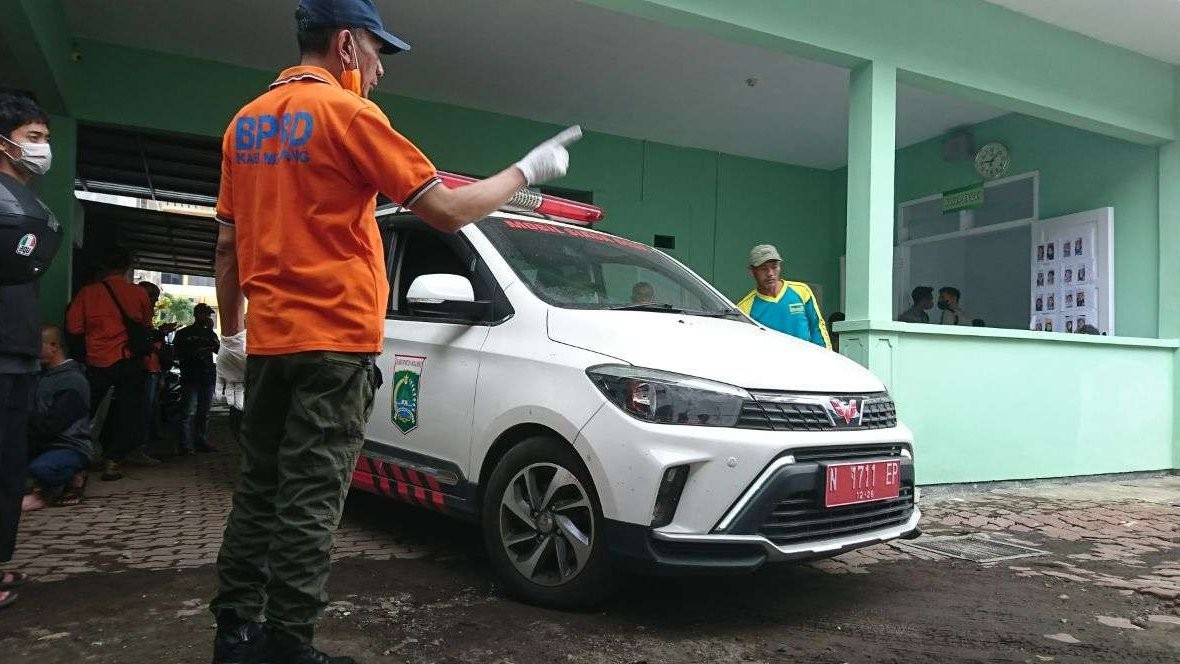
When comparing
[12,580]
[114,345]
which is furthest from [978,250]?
[12,580]

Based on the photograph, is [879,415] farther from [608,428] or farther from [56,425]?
[56,425]

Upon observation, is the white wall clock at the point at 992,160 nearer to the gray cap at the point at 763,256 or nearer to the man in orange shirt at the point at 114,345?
the gray cap at the point at 763,256

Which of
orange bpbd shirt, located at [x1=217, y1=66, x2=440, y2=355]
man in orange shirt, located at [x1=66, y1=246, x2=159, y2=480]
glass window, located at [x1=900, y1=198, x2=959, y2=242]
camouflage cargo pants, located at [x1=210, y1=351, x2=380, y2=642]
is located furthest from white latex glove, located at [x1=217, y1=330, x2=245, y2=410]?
glass window, located at [x1=900, y1=198, x2=959, y2=242]

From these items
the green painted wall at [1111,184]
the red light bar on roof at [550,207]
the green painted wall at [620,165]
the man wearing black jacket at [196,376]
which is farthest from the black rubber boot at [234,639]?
the green painted wall at [1111,184]

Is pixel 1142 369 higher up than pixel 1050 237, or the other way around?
A: pixel 1050 237

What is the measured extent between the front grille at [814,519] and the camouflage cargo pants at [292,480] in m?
1.44

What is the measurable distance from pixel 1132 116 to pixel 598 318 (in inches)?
275

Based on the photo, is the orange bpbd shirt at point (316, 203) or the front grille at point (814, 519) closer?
the orange bpbd shirt at point (316, 203)

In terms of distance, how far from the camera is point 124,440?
19.7ft

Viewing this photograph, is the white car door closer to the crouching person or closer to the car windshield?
the car windshield

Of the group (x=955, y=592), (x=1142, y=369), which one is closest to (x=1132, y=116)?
(x=1142, y=369)

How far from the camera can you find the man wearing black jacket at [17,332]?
9.39ft

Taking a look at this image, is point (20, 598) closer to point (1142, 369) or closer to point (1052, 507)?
point (1052, 507)

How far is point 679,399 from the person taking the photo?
2.78 m
